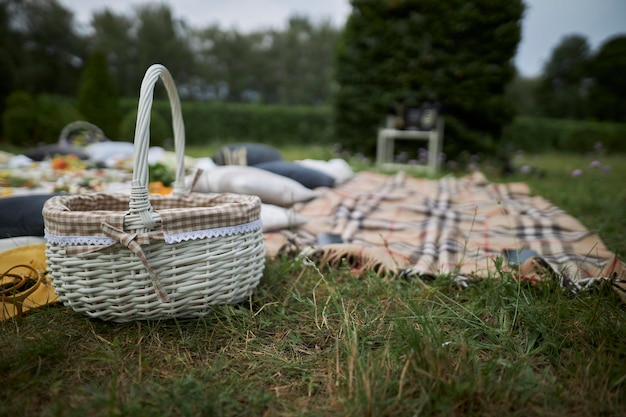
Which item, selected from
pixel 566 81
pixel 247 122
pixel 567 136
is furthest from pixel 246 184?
pixel 566 81

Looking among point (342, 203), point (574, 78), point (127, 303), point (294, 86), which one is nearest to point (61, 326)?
point (127, 303)

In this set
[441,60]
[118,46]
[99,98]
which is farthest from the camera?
[118,46]

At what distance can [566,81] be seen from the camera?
74.3 feet

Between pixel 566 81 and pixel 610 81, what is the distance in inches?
112

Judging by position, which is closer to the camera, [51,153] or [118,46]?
[51,153]

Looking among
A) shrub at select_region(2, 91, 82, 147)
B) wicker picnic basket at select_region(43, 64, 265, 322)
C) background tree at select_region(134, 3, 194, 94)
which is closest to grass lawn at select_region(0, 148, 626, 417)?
wicker picnic basket at select_region(43, 64, 265, 322)

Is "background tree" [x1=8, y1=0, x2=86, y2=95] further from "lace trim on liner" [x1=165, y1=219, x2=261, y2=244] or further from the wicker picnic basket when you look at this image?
"lace trim on liner" [x1=165, y1=219, x2=261, y2=244]

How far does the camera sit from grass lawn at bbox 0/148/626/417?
3.25ft

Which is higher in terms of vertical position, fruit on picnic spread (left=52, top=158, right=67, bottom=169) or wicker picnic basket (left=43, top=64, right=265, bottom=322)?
fruit on picnic spread (left=52, top=158, right=67, bottom=169)

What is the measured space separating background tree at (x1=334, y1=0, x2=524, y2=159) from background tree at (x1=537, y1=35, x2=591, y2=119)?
648 inches

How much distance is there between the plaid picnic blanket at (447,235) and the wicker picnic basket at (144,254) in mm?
646

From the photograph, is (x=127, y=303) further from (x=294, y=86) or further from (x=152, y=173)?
(x=294, y=86)

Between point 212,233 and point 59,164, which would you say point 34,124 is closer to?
point 59,164

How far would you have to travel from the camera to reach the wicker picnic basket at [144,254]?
1237mm
